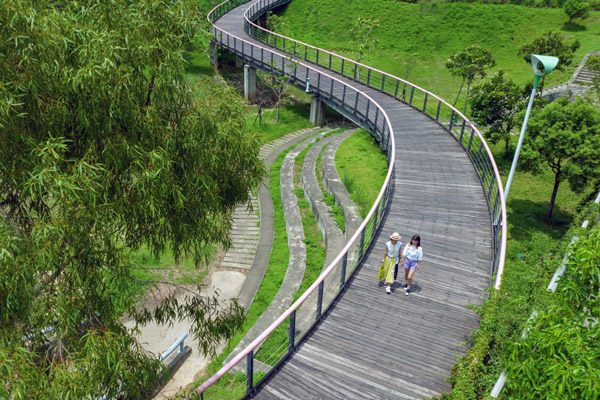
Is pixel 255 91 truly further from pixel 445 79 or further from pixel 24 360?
pixel 24 360

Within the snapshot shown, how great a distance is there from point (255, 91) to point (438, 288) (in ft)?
89.0

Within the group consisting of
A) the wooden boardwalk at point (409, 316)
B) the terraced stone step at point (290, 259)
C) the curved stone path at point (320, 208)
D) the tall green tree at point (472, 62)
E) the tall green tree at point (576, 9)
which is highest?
the tall green tree at point (576, 9)

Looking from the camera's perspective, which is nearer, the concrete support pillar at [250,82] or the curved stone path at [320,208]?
the curved stone path at [320,208]

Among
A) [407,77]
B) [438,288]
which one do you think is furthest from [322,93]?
[438,288]

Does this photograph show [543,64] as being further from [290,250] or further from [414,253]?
[290,250]

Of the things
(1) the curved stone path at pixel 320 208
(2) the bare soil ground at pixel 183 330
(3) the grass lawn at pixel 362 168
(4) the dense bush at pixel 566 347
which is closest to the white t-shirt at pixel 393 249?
(4) the dense bush at pixel 566 347

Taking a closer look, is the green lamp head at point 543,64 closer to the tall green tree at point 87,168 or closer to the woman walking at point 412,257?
the woman walking at point 412,257

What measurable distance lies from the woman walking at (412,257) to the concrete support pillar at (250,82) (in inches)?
1022

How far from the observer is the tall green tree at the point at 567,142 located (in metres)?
14.6

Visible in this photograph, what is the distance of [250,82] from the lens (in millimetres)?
33250

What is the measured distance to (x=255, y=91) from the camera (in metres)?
33.8

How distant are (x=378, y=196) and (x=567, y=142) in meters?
7.75

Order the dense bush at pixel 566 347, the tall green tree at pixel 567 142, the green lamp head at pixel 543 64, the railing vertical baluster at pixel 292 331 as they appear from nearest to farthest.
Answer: the dense bush at pixel 566 347, the railing vertical baluster at pixel 292 331, the green lamp head at pixel 543 64, the tall green tree at pixel 567 142

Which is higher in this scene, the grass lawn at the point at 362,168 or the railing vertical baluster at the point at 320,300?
the railing vertical baluster at the point at 320,300
